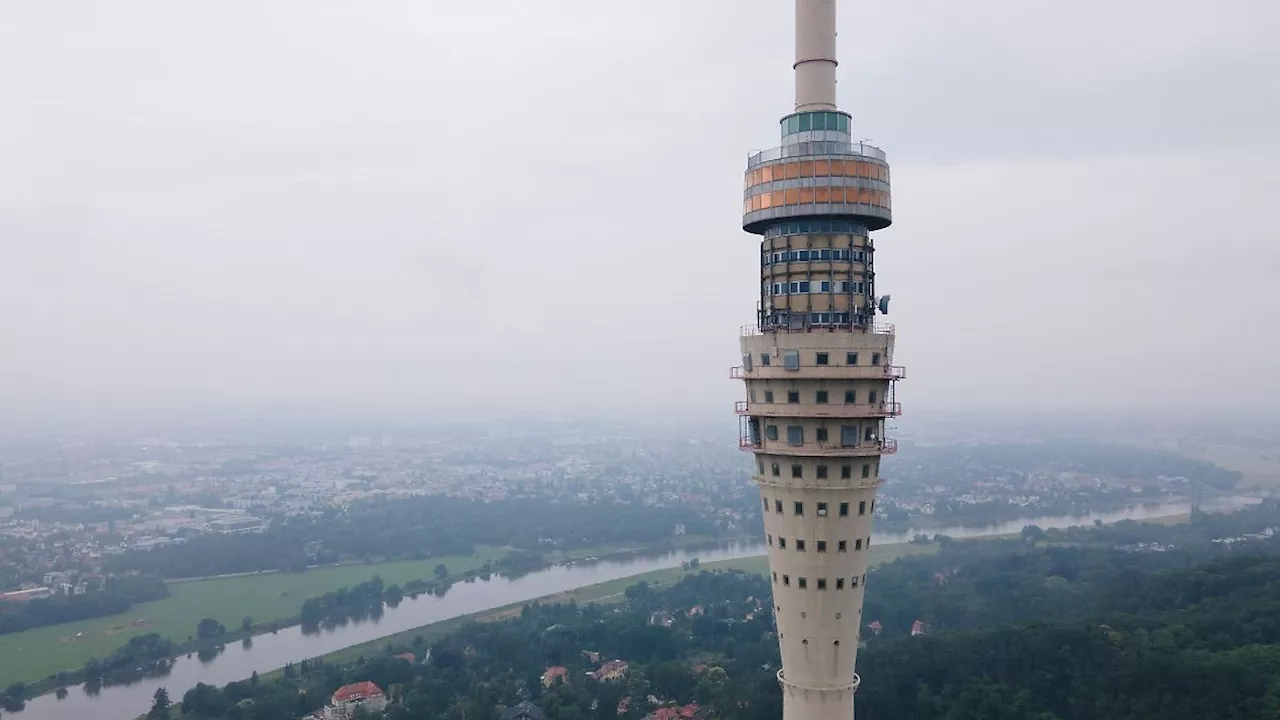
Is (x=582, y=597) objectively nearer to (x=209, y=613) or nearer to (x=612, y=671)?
(x=612, y=671)

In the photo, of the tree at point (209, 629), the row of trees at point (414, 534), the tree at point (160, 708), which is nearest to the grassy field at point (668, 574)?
the tree at point (209, 629)

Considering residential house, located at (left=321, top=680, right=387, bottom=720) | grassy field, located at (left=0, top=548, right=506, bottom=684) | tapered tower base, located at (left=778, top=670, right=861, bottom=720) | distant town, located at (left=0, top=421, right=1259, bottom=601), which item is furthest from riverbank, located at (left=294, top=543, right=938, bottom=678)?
tapered tower base, located at (left=778, top=670, right=861, bottom=720)

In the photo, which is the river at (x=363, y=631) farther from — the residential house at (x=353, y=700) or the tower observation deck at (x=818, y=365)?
the tower observation deck at (x=818, y=365)

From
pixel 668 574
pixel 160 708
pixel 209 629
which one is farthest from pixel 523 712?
pixel 668 574

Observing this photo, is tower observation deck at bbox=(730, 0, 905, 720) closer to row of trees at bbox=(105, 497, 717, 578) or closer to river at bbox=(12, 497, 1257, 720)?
river at bbox=(12, 497, 1257, 720)

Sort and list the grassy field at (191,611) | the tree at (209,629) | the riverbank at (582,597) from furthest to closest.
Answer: the tree at (209,629) < the grassy field at (191,611) < the riverbank at (582,597)
